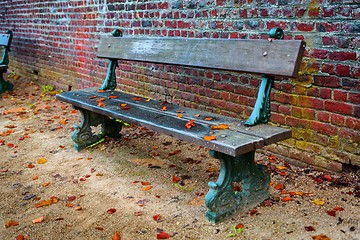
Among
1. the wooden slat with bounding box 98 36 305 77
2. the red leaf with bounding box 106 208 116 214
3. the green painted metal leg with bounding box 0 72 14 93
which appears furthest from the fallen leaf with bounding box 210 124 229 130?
the green painted metal leg with bounding box 0 72 14 93

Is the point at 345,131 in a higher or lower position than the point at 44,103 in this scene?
higher

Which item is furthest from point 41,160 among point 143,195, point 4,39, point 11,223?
point 4,39

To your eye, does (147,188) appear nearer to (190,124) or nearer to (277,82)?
(190,124)

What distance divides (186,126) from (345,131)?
1221 millimetres

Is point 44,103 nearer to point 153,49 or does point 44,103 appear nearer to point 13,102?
point 13,102

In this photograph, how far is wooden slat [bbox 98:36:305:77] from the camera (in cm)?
274

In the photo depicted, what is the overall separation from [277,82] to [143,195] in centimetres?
149

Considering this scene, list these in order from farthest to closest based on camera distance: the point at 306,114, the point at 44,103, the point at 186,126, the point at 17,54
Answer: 1. the point at 17,54
2. the point at 44,103
3. the point at 306,114
4. the point at 186,126

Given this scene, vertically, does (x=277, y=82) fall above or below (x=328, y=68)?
below

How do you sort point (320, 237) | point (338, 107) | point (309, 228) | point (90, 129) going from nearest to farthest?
point (320, 237) < point (309, 228) < point (338, 107) < point (90, 129)

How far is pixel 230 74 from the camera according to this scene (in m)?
3.99

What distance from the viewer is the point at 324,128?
3.29 m

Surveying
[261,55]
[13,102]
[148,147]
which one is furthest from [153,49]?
[13,102]

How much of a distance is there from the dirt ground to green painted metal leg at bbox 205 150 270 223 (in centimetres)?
6
